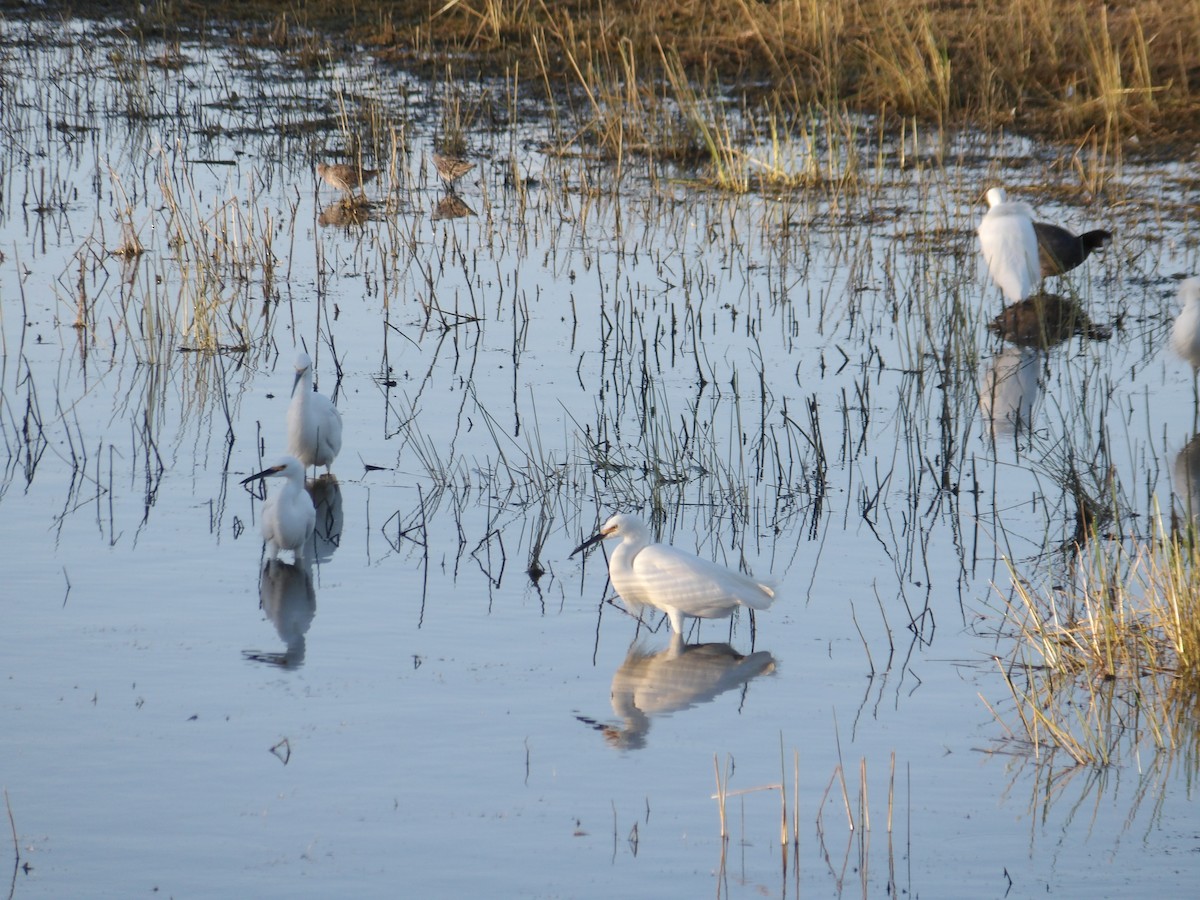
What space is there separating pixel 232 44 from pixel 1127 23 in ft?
28.3

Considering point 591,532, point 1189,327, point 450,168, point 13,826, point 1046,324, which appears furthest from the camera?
point 450,168

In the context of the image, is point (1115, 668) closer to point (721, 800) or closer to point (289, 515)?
point (721, 800)

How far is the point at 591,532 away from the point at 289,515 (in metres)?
1.18

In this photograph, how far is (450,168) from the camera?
11359 millimetres

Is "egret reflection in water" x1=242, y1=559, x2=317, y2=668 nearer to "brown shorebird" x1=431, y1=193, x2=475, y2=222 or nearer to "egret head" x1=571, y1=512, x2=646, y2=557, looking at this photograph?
"egret head" x1=571, y1=512, x2=646, y2=557

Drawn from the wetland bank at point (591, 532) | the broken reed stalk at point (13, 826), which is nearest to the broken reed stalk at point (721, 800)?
the wetland bank at point (591, 532)

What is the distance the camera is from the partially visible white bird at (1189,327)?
7.59 meters

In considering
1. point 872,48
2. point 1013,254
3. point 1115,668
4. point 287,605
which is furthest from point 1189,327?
point 872,48

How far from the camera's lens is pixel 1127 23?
1398cm

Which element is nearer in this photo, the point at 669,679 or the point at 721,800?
the point at 721,800

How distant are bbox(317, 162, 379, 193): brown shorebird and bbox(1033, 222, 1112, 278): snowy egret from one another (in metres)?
4.50

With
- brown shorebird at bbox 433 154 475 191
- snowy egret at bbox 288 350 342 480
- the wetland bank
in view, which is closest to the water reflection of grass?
the wetland bank

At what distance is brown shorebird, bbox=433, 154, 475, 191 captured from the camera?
447 inches

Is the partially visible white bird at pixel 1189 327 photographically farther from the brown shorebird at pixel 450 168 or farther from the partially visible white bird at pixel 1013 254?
the brown shorebird at pixel 450 168
